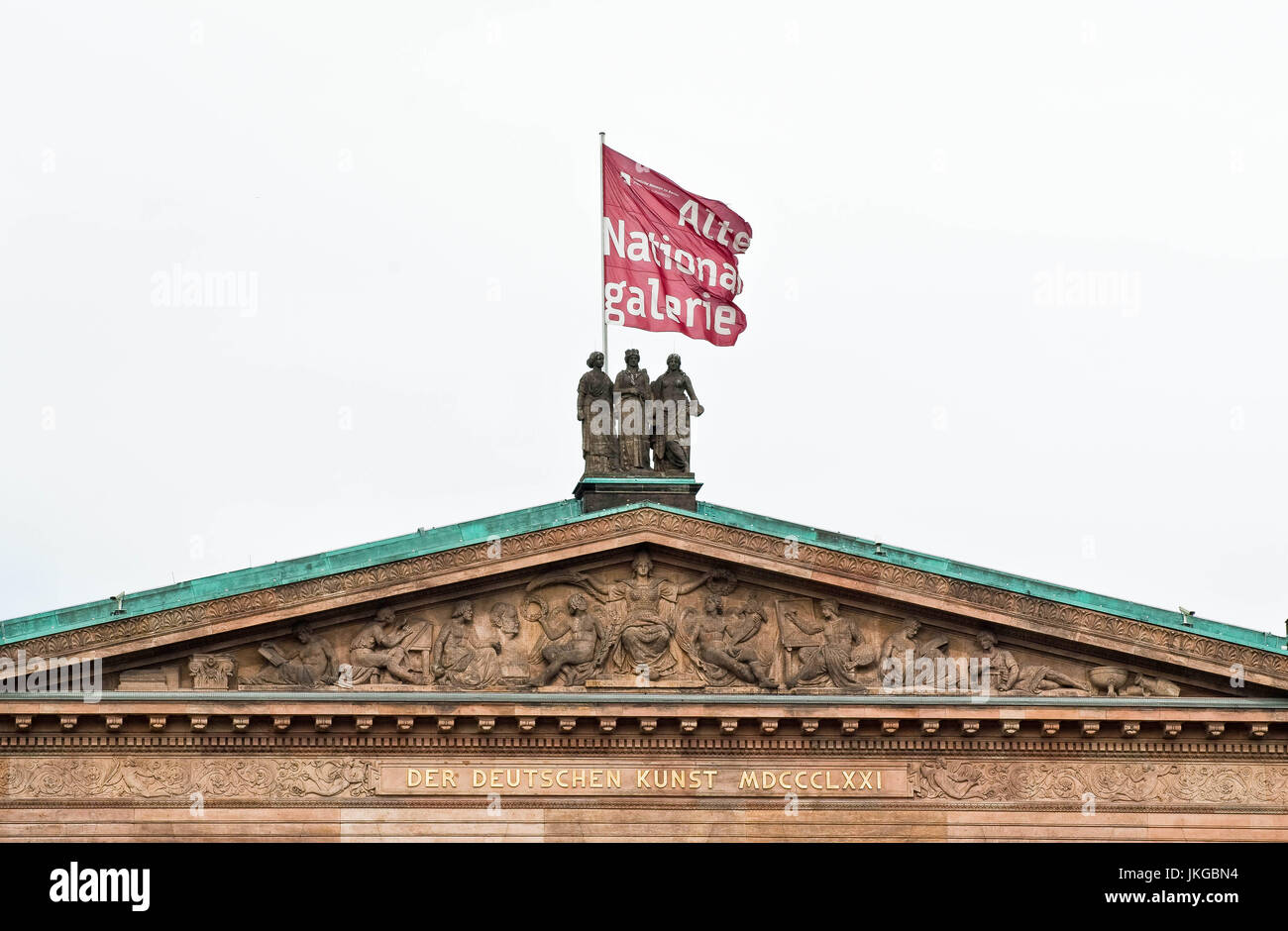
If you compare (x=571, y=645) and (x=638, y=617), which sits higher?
(x=638, y=617)

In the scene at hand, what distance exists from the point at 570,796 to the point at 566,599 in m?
3.00

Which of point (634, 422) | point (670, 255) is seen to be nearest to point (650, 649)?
point (634, 422)

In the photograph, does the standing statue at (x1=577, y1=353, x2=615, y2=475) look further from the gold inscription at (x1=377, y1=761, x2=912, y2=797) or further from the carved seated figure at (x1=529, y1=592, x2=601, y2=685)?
the gold inscription at (x1=377, y1=761, x2=912, y2=797)

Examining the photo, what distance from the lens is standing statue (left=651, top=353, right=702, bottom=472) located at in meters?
39.3

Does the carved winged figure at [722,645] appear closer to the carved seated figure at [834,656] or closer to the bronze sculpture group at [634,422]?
the carved seated figure at [834,656]

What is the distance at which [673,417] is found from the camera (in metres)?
39.5

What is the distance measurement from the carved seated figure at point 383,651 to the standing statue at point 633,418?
4.41 meters

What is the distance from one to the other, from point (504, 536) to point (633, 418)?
3.22 m

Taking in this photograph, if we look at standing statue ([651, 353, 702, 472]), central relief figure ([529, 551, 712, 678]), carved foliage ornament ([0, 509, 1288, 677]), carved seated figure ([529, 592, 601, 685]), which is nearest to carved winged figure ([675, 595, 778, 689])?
central relief figure ([529, 551, 712, 678])

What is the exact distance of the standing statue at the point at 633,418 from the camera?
1545 inches
